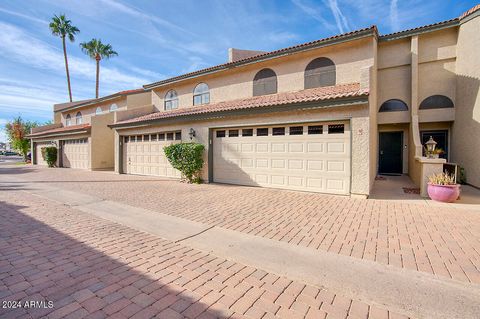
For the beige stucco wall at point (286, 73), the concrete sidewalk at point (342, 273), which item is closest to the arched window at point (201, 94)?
the beige stucco wall at point (286, 73)

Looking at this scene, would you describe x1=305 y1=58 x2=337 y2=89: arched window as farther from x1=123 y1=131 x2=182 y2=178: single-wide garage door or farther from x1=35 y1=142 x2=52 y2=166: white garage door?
x1=35 y1=142 x2=52 y2=166: white garage door

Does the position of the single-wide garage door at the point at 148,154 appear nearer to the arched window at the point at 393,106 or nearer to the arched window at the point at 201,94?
the arched window at the point at 201,94

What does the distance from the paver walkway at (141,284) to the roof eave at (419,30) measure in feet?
46.9

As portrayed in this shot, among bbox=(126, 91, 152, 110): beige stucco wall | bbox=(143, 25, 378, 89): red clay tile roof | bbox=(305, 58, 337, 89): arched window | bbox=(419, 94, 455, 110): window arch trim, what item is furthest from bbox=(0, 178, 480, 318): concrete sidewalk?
bbox=(126, 91, 152, 110): beige stucco wall

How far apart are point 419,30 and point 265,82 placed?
27.0ft

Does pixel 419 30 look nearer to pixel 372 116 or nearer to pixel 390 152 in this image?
pixel 372 116

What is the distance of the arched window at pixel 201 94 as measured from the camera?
1516 cm

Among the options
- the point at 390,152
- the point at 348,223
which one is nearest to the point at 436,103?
the point at 390,152

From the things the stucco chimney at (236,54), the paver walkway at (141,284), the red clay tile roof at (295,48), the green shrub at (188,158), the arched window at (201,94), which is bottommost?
the paver walkway at (141,284)

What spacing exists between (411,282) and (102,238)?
5321 mm

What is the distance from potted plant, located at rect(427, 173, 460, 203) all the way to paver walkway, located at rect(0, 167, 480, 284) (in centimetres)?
78

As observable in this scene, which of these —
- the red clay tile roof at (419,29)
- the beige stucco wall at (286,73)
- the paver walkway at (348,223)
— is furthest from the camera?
the red clay tile roof at (419,29)

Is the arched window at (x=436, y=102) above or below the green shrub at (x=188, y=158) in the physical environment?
above

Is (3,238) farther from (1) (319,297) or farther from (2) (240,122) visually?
(2) (240,122)
